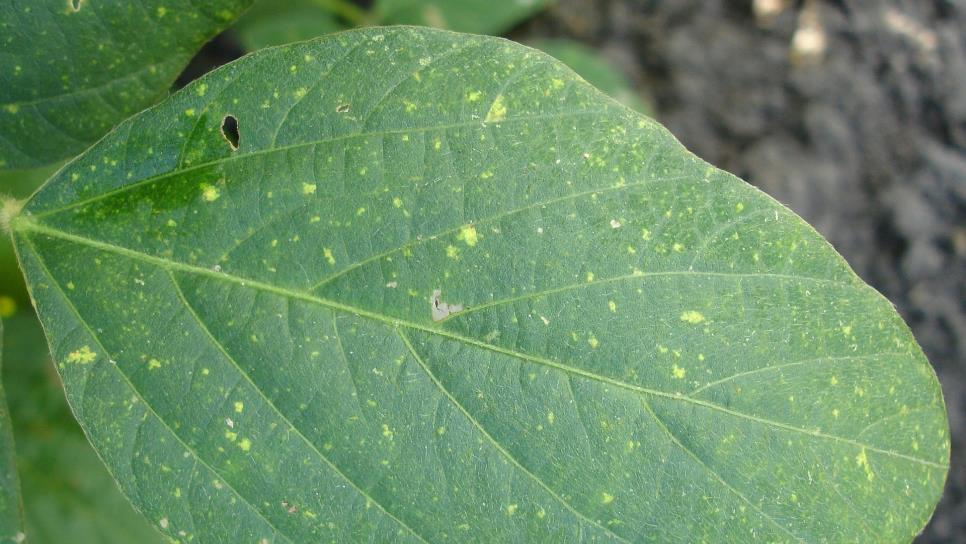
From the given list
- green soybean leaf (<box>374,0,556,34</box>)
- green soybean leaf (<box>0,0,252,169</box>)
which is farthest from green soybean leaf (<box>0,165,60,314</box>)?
green soybean leaf (<box>374,0,556,34</box>)

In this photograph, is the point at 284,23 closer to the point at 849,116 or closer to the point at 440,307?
the point at 440,307

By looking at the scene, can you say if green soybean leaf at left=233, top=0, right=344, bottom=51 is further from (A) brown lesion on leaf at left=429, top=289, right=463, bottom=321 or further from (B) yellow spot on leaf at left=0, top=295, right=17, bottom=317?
(A) brown lesion on leaf at left=429, top=289, right=463, bottom=321

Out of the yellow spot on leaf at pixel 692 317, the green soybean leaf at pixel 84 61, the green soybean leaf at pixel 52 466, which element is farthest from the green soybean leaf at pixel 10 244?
the yellow spot on leaf at pixel 692 317

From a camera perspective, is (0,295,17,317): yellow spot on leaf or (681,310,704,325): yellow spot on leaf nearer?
(681,310,704,325): yellow spot on leaf

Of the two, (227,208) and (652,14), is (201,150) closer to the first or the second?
(227,208)

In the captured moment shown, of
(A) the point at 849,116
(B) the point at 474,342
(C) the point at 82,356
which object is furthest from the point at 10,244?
(A) the point at 849,116

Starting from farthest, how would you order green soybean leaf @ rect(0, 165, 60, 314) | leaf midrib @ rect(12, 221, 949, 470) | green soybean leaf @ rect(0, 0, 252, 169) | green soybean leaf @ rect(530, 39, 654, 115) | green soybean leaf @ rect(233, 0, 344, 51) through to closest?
green soybean leaf @ rect(530, 39, 654, 115)
green soybean leaf @ rect(233, 0, 344, 51)
green soybean leaf @ rect(0, 165, 60, 314)
green soybean leaf @ rect(0, 0, 252, 169)
leaf midrib @ rect(12, 221, 949, 470)

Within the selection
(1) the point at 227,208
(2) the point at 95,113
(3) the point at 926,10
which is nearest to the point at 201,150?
(1) the point at 227,208
